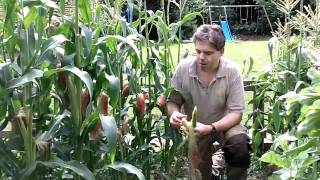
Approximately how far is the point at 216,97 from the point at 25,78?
65.7 inches

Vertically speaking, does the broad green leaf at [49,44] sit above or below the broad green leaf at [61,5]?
below

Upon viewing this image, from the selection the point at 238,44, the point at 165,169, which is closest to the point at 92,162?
the point at 165,169

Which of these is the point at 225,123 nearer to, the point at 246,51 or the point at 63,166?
the point at 63,166

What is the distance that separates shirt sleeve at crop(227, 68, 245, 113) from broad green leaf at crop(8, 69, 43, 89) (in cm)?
161

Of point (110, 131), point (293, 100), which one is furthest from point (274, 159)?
point (110, 131)

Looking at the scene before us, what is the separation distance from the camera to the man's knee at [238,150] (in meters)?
3.80

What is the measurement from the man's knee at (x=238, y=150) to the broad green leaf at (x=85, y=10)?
1.36 meters

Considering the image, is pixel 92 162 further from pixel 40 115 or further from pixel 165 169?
pixel 165 169

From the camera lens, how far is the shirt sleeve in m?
3.75

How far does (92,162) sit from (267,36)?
15564mm

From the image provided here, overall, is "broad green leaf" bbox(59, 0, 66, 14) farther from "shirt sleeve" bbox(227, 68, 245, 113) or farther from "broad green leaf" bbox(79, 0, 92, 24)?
"shirt sleeve" bbox(227, 68, 245, 113)

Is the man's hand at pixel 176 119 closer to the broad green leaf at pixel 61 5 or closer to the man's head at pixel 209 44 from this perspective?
the man's head at pixel 209 44

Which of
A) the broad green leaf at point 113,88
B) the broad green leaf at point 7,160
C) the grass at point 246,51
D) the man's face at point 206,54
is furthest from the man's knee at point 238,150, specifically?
the grass at point 246,51

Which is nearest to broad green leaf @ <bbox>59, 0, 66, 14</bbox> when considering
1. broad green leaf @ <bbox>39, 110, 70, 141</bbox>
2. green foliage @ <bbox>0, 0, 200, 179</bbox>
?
green foliage @ <bbox>0, 0, 200, 179</bbox>
